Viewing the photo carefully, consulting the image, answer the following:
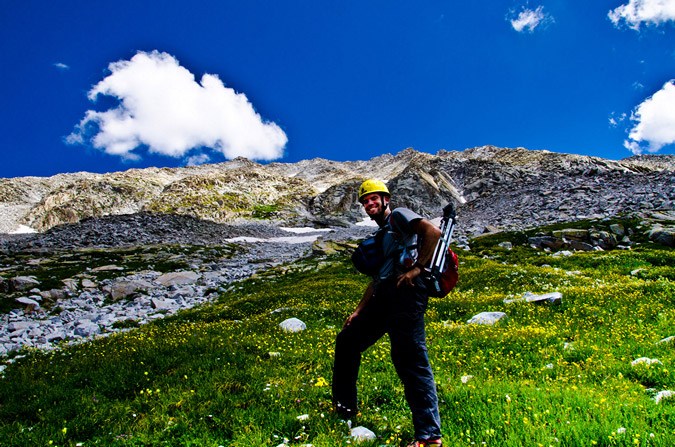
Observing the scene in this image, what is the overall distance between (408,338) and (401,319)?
26cm

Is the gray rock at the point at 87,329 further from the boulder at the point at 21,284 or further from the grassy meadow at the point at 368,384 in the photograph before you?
the boulder at the point at 21,284

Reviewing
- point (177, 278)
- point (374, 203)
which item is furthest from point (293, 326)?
point (177, 278)

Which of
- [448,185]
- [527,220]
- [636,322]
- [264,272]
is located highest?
[448,185]

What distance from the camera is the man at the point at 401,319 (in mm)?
4094

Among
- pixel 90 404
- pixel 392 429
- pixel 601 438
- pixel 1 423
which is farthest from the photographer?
pixel 90 404

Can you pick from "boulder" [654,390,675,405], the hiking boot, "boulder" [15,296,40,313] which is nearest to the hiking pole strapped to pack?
the hiking boot

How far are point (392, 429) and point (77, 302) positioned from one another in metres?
24.4

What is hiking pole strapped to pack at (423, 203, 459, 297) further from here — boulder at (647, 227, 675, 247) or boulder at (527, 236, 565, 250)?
boulder at (647, 227, 675, 247)

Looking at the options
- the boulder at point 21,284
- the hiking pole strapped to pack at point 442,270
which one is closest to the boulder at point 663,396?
the hiking pole strapped to pack at point 442,270

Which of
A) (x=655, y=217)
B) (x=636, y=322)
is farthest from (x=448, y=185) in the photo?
(x=636, y=322)

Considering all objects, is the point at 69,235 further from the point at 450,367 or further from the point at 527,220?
the point at 527,220

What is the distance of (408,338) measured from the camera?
4.25m

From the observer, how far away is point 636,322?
848 centimetres

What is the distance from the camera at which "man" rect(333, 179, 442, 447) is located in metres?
4.09
